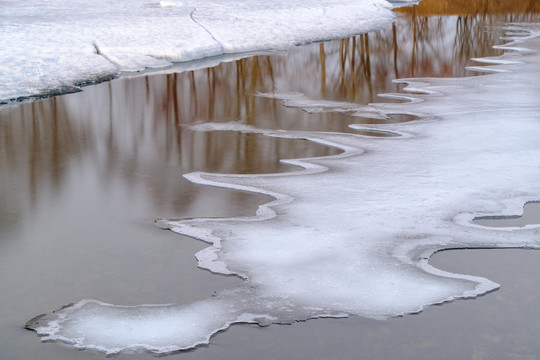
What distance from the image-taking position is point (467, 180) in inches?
239

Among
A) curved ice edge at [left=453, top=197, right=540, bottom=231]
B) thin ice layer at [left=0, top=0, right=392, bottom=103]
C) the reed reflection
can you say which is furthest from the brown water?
thin ice layer at [left=0, top=0, right=392, bottom=103]

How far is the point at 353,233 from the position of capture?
4895 mm

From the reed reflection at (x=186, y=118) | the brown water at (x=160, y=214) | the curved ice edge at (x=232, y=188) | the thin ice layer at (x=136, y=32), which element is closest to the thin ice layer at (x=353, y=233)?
the curved ice edge at (x=232, y=188)

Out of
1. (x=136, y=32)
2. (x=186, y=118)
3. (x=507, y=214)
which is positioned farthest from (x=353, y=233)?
(x=136, y=32)

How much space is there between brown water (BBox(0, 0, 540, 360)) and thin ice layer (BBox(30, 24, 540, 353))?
13 cm

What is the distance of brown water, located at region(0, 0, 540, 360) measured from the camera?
3635 millimetres

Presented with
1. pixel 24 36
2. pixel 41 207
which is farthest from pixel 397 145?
pixel 24 36

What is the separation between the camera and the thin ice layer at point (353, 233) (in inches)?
151

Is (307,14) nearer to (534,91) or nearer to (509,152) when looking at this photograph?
(534,91)

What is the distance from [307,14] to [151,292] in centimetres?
1605

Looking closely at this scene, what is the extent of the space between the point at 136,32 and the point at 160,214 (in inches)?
381

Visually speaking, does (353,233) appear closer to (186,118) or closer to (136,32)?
(186,118)

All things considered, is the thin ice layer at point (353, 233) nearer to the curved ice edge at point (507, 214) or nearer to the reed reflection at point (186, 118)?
the curved ice edge at point (507, 214)

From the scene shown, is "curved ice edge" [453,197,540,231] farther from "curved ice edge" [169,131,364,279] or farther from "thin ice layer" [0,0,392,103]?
"thin ice layer" [0,0,392,103]
